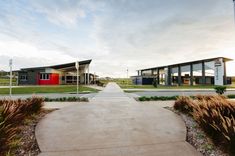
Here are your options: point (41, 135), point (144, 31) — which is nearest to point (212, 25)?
point (144, 31)

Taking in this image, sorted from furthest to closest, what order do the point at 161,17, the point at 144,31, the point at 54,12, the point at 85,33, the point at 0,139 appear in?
the point at 144,31 → the point at 85,33 → the point at 161,17 → the point at 54,12 → the point at 0,139

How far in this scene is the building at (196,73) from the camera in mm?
33469

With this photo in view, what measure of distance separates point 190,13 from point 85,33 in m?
11.1

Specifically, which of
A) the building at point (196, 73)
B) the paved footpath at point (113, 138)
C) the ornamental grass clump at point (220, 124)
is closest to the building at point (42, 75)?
the building at point (196, 73)

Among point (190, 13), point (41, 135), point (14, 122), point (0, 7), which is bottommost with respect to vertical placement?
point (41, 135)

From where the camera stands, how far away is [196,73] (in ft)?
129

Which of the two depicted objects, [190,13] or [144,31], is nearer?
[190,13]

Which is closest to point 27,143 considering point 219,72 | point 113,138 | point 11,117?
point 11,117

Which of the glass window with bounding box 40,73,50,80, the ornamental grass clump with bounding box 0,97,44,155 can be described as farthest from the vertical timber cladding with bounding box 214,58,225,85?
the glass window with bounding box 40,73,50,80

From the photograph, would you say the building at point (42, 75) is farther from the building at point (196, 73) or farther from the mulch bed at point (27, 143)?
the mulch bed at point (27, 143)

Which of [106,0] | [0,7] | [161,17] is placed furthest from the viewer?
[161,17]

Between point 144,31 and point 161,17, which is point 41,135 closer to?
point 161,17

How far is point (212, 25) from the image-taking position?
51.9 feet

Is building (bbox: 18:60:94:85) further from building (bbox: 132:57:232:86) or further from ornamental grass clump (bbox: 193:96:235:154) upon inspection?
ornamental grass clump (bbox: 193:96:235:154)
